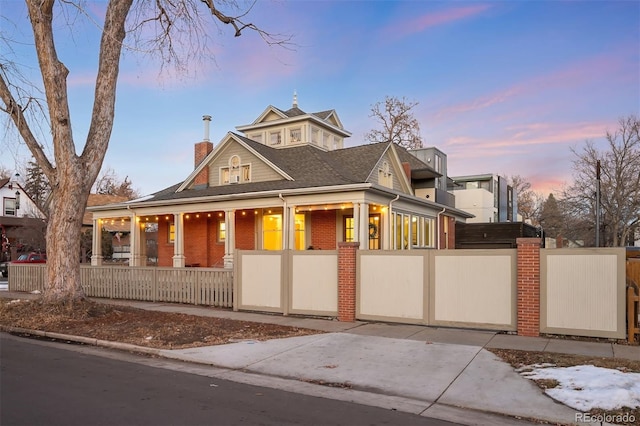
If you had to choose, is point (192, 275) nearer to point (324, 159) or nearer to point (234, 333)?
point (234, 333)

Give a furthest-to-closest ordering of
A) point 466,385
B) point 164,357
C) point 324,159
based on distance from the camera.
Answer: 1. point 324,159
2. point 164,357
3. point 466,385

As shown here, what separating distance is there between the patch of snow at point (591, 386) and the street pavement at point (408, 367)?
9.1 inches

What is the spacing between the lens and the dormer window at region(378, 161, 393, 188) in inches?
869

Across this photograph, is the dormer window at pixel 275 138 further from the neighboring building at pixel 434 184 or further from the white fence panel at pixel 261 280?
the white fence panel at pixel 261 280

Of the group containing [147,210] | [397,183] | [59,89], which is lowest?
[147,210]

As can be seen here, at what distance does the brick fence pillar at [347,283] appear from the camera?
11.7 meters

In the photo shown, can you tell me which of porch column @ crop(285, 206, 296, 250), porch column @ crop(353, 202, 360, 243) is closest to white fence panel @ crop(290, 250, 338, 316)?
porch column @ crop(353, 202, 360, 243)

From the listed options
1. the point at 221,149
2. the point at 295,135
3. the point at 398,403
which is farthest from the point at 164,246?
the point at 398,403

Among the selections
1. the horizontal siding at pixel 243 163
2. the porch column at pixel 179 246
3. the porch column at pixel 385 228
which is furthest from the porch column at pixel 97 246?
the porch column at pixel 385 228

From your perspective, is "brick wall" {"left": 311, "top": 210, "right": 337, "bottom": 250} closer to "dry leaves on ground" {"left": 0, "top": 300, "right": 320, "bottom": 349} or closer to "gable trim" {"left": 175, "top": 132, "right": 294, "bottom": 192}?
"gable trim" {"left": 175, "top": 132, "right": 294, "bottom": 192}

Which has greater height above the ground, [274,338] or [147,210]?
[147,210]

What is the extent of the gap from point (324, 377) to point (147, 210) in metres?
17.6

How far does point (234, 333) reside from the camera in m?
10.2

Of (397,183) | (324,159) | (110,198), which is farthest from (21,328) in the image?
(110,198)
